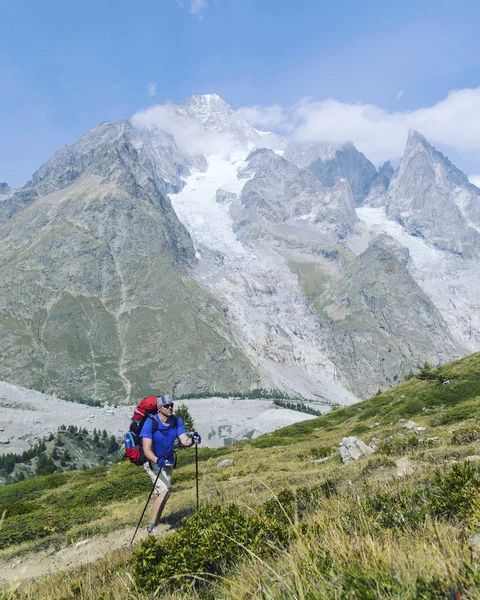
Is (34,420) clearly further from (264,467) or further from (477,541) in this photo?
(477,541)

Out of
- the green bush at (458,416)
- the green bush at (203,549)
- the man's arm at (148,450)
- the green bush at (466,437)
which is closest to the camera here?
the green bush at (203,549)

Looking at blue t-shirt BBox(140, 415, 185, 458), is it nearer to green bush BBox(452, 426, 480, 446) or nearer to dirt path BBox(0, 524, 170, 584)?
dirt path BBox(0, 524, 170, 584)

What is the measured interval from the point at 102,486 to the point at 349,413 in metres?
42.3

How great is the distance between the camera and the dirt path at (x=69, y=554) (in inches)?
444

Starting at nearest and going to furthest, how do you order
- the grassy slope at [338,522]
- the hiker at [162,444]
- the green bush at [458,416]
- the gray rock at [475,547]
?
the grassy slope at [338,522] < the gray rock at [475,547] < the hiker at [162,444] < the green bush at [458,416]

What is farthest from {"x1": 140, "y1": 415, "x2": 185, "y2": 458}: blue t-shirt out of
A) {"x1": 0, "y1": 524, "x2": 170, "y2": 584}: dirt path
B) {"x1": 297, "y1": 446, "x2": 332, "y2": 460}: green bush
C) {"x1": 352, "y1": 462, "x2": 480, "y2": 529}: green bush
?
{"x1": 297, "y1": 446, "x2": 332, "y2": 460}: green bush

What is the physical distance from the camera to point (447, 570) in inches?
93.6

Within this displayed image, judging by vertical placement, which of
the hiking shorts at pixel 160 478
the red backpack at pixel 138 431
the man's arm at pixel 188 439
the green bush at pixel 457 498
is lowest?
the green bush at pixel 457 498

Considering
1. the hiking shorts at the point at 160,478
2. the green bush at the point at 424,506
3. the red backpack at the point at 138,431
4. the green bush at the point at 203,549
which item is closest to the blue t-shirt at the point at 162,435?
the red backpack at the point at 138,431

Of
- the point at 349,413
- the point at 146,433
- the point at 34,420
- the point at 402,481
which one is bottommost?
the point at 349,413

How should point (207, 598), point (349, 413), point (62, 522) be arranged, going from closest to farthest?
point (207, 598) → point (62, 522) → point (349, 413)

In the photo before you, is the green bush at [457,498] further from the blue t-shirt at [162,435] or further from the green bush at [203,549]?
the blue t-shirt at [162,435]

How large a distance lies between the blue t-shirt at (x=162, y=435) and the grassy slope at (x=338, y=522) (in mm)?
1694

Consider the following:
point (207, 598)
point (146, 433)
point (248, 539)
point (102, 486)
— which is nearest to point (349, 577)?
point (207, 598)
